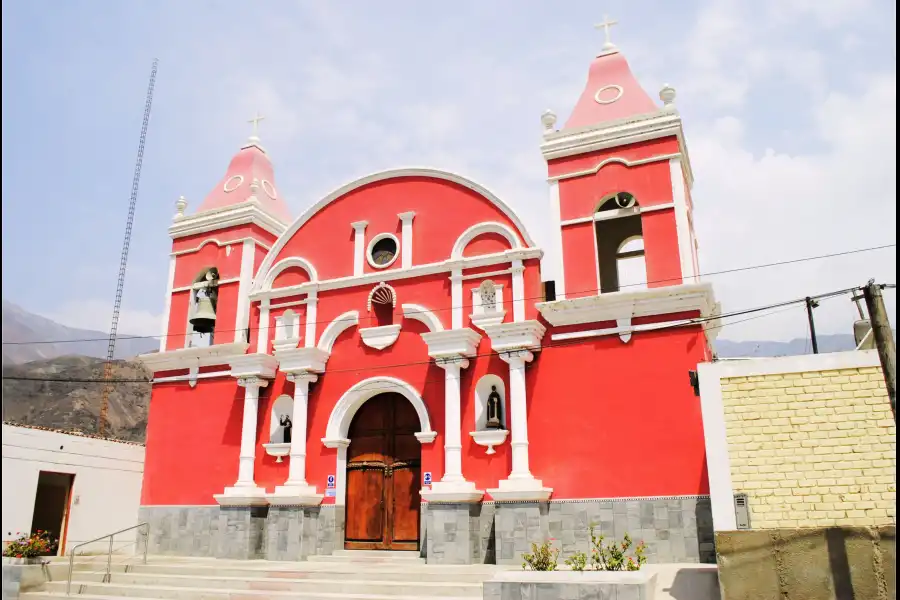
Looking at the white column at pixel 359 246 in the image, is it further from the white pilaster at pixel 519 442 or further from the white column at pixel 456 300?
the white pilaster at pixel 519 442

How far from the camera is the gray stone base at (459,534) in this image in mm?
13609

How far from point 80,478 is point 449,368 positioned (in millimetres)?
9615

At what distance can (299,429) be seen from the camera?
15898 millimetres

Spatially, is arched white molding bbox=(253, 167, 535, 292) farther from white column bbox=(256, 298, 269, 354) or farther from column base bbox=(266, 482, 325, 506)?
column base bbox=(266, 482, 325, 506)

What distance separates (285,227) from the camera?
772 inches

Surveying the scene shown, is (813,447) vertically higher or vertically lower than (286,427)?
lower

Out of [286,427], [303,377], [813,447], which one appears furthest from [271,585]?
[813,447]

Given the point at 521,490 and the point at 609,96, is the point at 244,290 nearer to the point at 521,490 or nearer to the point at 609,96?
the point at 521,490

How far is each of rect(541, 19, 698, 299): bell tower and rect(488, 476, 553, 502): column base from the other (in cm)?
364

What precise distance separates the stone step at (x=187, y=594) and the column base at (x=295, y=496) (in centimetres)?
269

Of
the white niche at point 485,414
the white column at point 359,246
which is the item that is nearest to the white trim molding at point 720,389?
the white niche at point 485,414

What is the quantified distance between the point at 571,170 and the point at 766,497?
754 centimetres

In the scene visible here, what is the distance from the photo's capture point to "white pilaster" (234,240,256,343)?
17.7 m

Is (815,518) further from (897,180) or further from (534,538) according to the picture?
(897,180)
